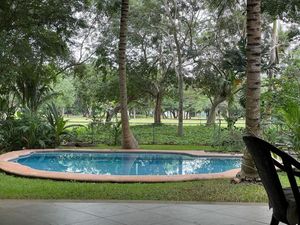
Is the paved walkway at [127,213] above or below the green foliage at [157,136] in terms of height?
below

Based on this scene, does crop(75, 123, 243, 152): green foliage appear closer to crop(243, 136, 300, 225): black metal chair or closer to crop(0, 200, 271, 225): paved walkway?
crop(0, 200, 271, 225): paved walkway

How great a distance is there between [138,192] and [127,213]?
62.9 inches

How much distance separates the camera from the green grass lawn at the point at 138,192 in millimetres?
5582

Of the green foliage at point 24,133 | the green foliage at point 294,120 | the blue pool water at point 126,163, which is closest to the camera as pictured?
the green foliage at point 294,120

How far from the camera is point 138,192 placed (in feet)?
19.9

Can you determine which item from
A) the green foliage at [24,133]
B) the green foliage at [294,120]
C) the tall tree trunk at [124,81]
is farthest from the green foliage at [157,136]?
the green foliage at [294,120]

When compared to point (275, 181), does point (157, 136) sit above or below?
below

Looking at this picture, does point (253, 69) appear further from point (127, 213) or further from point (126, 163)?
point (126, 163)

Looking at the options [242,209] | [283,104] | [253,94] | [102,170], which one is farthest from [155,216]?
[102,170]

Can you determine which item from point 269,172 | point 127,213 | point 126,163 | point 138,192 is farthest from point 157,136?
point 269,172

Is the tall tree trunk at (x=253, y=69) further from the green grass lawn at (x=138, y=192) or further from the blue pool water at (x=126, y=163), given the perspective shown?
the blue pool water at (x=126, y=163)

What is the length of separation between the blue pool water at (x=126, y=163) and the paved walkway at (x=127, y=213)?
18.6 feet

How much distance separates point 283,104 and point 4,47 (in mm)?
6847

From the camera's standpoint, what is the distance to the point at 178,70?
72.6ft
